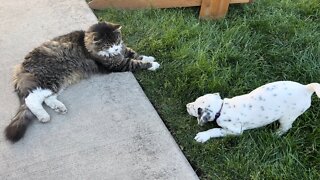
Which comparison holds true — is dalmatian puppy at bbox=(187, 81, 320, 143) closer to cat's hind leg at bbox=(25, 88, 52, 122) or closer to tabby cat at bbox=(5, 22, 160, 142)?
tabby cat at bbox=(5, 22, 160, 142)

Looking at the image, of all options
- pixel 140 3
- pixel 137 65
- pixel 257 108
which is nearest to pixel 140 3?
pixel 140 3

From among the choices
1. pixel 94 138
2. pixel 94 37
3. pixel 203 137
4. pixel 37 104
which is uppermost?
pixel 94 37

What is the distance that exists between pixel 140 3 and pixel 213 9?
2.57 ft

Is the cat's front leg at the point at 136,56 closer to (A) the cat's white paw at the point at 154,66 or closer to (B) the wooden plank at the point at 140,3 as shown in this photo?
(A) the cat's white paw at the point at 154,66

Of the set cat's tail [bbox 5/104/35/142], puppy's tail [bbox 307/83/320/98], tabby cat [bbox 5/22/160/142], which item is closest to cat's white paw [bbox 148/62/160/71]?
tabby cat [bbox 5/22/160/142]

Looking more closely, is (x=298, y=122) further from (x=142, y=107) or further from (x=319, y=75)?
(x=142, y=107)

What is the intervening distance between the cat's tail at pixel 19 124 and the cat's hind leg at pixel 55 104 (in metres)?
0.17

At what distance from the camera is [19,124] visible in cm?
302

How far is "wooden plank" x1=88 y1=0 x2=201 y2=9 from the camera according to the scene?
4371 millimetres

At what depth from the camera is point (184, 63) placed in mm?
3746

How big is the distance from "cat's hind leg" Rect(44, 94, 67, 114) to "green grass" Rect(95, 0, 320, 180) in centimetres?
73

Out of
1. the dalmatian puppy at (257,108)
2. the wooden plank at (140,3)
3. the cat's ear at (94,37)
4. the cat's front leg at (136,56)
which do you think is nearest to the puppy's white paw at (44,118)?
the cat's ear at (94,37)

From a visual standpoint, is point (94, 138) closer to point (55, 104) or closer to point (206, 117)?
point (55, 104)

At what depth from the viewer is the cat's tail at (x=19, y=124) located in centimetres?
297
